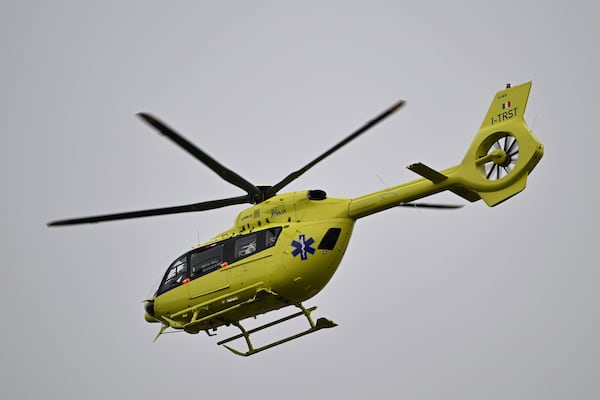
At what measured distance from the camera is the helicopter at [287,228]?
19.8 m

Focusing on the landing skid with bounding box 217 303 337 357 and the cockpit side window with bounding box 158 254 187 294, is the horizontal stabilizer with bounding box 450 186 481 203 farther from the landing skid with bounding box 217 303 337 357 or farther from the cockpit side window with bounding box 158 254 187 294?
the cockpit side window with bounding box 158 254 187 294

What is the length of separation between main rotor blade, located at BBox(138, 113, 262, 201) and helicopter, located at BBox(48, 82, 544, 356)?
1.0 inches

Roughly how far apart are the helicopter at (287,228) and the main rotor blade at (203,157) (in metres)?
0.02

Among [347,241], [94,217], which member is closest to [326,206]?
[347,241]

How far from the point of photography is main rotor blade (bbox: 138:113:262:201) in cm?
1856

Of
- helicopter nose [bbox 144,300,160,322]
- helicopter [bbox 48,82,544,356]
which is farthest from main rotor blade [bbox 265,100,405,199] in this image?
helicopter nose [bbox 144,300,160,322]

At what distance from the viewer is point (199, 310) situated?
2330 cm

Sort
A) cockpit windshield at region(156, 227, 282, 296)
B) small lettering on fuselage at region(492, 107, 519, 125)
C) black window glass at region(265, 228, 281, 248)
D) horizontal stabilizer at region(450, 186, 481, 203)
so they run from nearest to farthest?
small lettering on fuselage at region(492, 107, 519, 125), horizontal stabilizer at region(450, 186, 481, 203), black window glass at region(265, 228, 281, 248), cockpit windshield at region(156, 227, 282, 296)

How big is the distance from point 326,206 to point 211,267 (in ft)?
11.9

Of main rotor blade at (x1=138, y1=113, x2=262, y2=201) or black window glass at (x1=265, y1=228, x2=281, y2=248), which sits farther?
black window glass at (x1=265, y1=228, x2=281, y2=248)

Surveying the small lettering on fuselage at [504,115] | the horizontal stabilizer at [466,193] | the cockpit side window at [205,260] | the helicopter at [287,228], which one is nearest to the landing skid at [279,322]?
the helicopter at [287,228]

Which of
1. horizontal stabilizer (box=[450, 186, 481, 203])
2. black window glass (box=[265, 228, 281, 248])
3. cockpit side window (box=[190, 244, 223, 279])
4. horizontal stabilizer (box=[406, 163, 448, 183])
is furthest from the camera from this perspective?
cockpit side window (box=[190, 244, 223, 279])

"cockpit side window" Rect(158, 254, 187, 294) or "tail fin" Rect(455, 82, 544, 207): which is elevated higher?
"tail fin" Rect(455, 82, 544, 207)

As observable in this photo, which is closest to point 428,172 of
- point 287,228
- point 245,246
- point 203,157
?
point 287,228
